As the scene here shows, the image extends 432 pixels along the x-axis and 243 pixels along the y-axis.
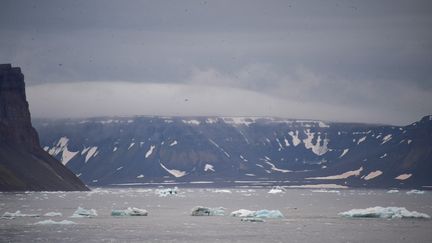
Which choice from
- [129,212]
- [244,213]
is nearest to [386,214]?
[244,213]

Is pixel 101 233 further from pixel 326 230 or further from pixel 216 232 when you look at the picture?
pixel 326 230

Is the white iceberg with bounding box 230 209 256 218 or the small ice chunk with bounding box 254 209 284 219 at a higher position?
the white iceberg with bounding box 230 209 256 218

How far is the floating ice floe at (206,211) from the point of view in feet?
460

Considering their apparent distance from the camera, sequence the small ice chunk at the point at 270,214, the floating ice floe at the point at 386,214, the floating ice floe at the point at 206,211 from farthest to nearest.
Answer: the floating ice floe at the point at 206,211
the small ice chunk at the point at 270,214
the floating ice floe at the point at 386,214

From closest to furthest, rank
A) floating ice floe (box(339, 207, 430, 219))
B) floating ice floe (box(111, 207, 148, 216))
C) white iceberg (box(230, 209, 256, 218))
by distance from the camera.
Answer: floating ice floe (box(339, 207, 430, 219)), white iceberg (box(230, 209, 256, 218)), floating ice floe (box(111, 207, 148, 216))

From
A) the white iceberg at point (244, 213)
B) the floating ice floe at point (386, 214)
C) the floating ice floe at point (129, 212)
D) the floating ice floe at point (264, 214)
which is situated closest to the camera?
the floating ice floe at point (386, 214)

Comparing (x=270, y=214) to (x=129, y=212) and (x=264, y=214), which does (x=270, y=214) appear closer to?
(x=264, y=214)

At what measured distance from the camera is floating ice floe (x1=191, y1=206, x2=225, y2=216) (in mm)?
140125

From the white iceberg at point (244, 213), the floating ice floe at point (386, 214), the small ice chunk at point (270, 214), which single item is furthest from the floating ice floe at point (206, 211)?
the floating ice floe at point (386, 214)

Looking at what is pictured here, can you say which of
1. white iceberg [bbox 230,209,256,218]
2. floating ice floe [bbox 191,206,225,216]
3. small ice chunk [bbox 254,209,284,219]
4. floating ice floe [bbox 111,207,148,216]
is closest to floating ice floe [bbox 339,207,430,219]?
small ice chunk [bbox 254,209,284,219]

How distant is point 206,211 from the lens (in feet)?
463

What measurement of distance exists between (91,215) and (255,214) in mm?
21704

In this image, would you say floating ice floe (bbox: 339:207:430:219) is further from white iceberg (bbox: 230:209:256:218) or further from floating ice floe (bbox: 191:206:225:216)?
floating ice floe (bbox: 191:206:225:216)

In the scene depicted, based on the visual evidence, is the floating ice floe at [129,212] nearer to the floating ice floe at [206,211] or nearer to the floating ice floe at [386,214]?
the floating ice floe at [206,211]
